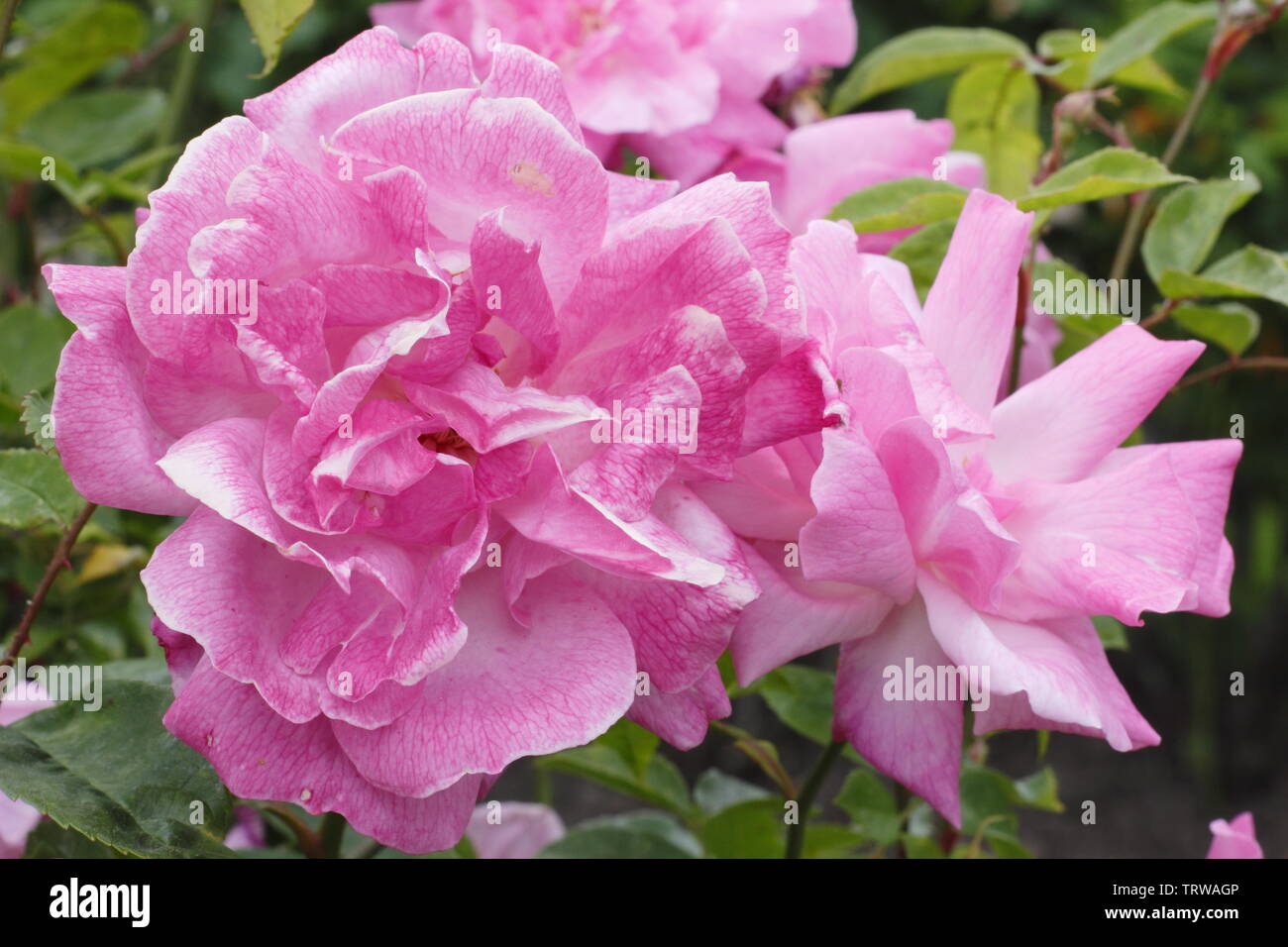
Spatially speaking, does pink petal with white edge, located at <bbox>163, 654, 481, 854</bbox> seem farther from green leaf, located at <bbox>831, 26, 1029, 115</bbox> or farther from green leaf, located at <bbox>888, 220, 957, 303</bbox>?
green leaf, located at <bbox>831, 26, 1029, 115</bbox>

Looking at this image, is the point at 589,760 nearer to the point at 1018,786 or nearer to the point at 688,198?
the point at 1018,786

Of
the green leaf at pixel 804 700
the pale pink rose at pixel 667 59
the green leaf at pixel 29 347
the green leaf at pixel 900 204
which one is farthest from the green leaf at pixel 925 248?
the green leaf at pixel 29 347

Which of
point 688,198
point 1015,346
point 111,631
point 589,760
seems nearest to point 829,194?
point 1015,346


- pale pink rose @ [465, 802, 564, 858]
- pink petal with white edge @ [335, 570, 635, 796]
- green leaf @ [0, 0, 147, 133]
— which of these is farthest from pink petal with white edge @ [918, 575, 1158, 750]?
green leaf @ [0, 0, 147, 133]

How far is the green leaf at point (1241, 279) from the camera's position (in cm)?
64

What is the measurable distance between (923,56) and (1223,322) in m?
0.24

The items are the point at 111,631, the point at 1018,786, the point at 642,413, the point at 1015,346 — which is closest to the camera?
the point at 642,413

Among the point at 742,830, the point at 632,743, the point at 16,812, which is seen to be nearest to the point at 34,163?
the point at 16,812

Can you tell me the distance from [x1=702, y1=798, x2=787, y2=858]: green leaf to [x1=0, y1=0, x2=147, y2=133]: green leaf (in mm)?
612

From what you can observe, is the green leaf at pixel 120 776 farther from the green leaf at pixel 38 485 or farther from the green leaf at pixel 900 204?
the green leaf at pixel 900 204

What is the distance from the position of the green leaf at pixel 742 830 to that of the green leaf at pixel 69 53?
61 cm

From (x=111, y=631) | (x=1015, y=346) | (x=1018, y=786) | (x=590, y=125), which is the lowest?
(x=1018, y=786)

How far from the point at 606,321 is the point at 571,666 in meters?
0.12

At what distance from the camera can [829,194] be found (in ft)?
2.17
